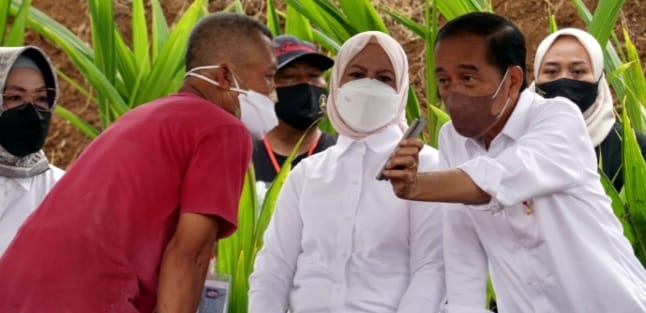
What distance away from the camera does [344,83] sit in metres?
4.18

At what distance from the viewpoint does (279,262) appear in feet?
13.2

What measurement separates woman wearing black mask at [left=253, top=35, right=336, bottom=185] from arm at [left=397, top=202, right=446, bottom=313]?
118 centimetres

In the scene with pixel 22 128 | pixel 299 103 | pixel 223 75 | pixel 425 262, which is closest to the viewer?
pixel 223 75

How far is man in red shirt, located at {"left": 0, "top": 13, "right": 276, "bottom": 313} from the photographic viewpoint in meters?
3.40

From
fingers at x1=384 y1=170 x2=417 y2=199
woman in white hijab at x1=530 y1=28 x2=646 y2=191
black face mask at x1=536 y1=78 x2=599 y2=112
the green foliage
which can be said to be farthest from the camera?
the green foliage

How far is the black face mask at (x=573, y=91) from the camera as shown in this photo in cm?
494

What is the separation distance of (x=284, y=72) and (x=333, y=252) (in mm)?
1320

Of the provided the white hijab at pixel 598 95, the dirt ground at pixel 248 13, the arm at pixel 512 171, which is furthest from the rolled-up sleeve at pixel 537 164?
the dirt ground at pixel 248 13

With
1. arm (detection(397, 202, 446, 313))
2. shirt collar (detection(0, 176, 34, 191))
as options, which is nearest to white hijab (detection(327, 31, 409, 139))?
arm (detection(397, 202, 446, 313))

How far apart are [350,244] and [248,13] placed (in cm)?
492

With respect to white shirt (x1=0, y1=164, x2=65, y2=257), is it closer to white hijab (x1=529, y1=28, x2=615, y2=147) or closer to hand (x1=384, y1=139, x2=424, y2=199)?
hand (x1=384, y1=139, x2=424, y2=199)

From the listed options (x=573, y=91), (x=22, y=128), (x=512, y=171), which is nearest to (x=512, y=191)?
(x=512, y=171)

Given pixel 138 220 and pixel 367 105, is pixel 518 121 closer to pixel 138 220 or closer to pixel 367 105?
pixel 367 105

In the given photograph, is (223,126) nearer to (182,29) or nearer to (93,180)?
(93,180)
